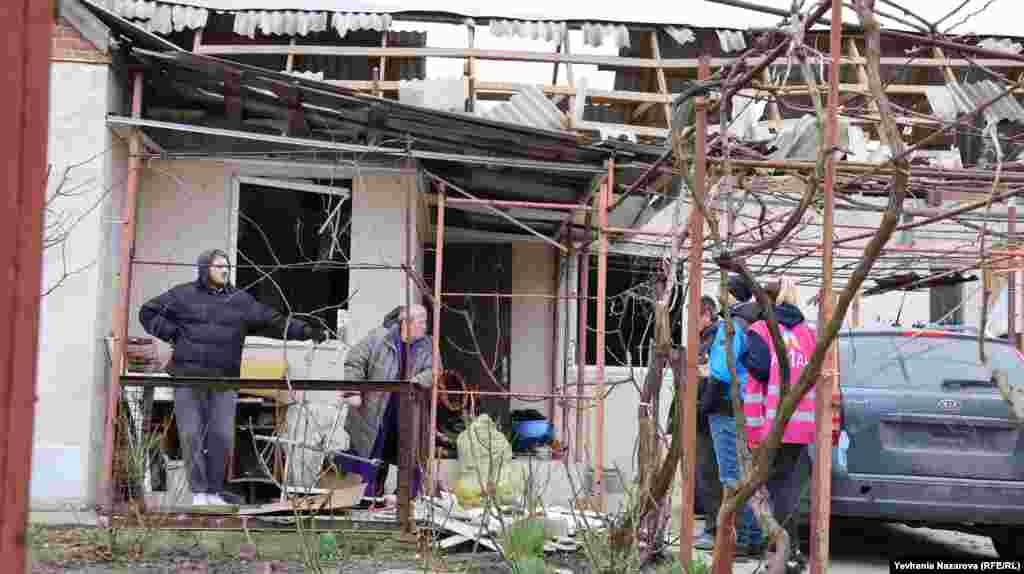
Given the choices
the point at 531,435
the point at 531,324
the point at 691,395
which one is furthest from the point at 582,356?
the point at 691,395

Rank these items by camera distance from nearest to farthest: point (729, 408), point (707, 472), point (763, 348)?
point (763, 348), point (729, 408), point (707, 472)

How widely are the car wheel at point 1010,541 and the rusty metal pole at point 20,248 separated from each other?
781 centimetres

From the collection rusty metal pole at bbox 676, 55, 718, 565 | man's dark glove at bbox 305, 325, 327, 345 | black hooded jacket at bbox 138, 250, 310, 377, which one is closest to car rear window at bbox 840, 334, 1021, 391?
rusty metal pole at bbox 676, 55, 718, 565

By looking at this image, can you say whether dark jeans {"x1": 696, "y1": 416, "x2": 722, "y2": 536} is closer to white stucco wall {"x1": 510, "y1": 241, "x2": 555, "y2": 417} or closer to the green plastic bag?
the green plastic bag

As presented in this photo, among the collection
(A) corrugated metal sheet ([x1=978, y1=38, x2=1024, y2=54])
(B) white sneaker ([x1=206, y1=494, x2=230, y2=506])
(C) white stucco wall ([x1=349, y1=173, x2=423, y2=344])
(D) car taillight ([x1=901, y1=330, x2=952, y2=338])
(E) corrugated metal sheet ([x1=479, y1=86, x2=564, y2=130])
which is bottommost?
(B) white sneaker ([x1=206, y1=494, x2=230, y2=506])

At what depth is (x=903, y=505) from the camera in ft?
26.6

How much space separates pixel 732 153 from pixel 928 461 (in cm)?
226

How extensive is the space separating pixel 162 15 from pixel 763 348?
34.2ft

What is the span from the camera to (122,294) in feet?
30.6

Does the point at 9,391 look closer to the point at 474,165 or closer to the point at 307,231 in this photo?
the point at 474,165

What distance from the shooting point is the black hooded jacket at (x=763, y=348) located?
7.79 metres

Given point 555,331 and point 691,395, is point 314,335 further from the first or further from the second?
point 555,331

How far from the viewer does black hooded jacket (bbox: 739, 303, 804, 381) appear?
7.79 metres

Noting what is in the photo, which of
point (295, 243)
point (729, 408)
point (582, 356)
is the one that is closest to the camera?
point (729, 408)
